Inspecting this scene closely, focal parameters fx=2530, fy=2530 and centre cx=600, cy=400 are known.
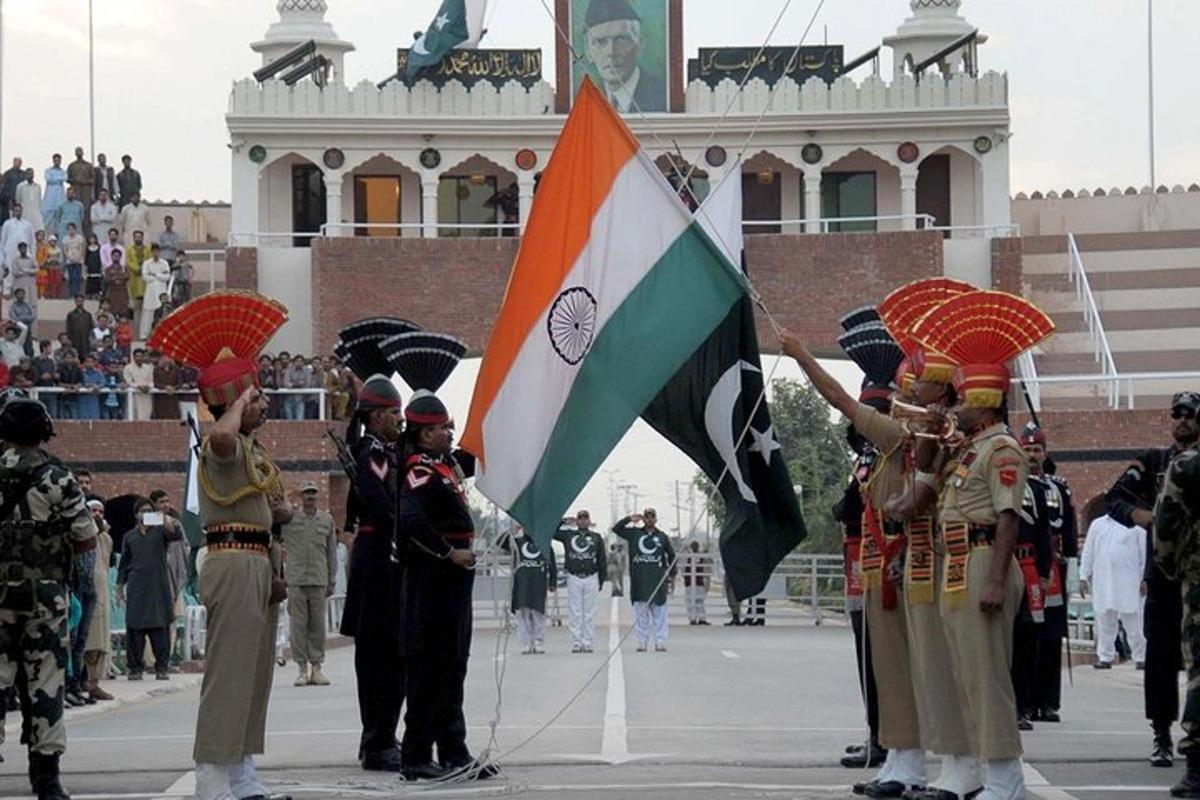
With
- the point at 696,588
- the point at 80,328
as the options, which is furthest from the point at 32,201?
the point at 696,588

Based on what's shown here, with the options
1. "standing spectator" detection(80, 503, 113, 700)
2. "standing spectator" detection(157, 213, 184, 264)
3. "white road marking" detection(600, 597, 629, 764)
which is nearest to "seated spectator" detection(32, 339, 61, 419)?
"standing spectator" detection(157, 213, 184, 264)

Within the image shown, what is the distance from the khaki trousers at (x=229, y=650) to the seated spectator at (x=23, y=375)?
28.3 meters

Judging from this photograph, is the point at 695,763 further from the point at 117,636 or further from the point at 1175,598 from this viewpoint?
the point at 117,636

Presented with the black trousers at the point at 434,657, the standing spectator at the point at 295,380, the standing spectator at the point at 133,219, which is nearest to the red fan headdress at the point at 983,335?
the black trousers at the point at 434,657

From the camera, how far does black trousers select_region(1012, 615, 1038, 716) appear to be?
17984 mm

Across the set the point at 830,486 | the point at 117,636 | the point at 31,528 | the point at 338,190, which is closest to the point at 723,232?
the point at 31,528

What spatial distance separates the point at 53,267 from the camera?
49.4 meters

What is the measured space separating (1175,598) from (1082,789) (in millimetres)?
1996

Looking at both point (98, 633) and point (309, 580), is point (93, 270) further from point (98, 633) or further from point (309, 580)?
point (98, 633)

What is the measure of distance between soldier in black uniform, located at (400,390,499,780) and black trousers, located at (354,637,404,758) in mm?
668

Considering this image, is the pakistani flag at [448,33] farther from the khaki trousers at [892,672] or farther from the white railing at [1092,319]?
the khaki trousers at [892,672]

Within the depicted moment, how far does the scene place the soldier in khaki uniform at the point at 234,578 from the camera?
12102 millimetres

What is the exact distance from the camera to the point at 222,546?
12250 mm

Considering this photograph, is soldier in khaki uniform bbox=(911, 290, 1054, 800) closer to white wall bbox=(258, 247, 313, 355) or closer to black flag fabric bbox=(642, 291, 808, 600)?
black flag fabric bbox=(642, 291, 808, 600)
